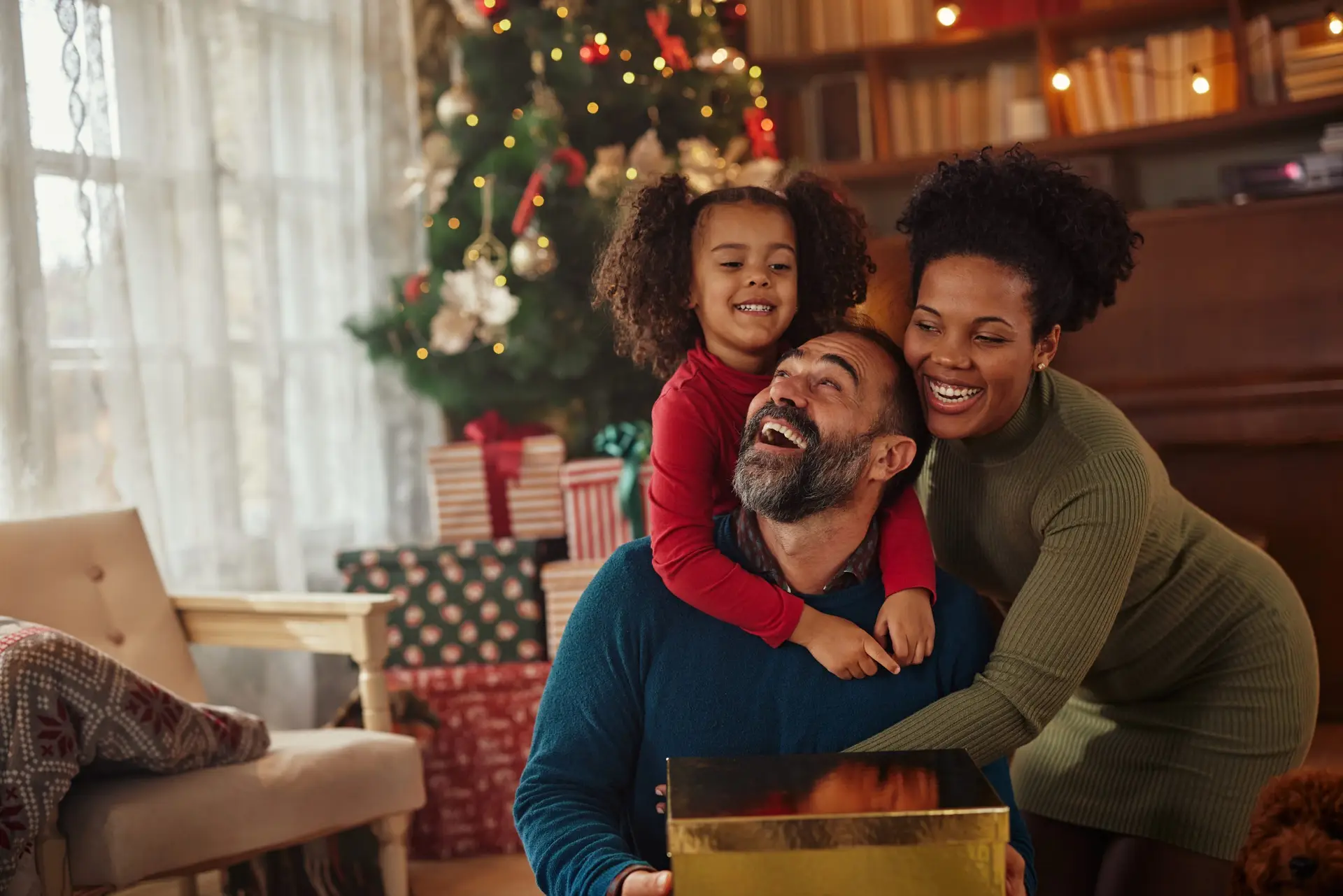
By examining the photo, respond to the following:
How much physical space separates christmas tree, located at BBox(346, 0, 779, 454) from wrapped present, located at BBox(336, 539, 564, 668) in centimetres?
57

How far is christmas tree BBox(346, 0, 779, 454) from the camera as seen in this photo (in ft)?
11.1

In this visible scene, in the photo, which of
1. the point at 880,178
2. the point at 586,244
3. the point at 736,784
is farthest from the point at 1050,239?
the point at 880,178

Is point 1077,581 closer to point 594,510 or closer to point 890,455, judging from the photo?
point 890,455

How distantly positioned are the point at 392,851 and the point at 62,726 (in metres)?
0.80

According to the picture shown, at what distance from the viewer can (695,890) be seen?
0.91m

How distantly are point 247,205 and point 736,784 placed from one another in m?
2.63

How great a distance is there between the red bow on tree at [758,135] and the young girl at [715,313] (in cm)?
213

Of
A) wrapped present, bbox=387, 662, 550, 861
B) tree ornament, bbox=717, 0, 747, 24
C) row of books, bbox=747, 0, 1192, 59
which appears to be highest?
tree ornament, bbox=717, 0, 747, 24

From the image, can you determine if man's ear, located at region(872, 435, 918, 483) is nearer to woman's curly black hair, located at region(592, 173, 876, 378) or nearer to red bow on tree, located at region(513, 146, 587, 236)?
woman's curly black hair, located at region(592, 173, 876, 378)

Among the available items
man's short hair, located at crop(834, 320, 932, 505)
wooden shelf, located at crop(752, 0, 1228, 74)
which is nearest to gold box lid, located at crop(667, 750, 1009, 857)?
man's short hair, located at crop(834, 320, 932, 505)

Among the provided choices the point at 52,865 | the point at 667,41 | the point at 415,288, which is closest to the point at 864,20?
the point at 667,41

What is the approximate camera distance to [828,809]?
918 millimetres

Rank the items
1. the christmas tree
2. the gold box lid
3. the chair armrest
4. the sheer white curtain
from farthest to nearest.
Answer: the christmas tree → the sheer white curtain → the chair armrest → the gold box lid

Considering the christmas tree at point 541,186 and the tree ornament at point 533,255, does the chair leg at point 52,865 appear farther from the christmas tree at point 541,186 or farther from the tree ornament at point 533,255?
the tree ornament at point 533,255
